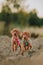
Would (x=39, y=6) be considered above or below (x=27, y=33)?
above

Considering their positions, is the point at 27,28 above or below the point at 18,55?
above

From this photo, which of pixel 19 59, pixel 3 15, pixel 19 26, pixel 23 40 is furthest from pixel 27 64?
pixel 3 15

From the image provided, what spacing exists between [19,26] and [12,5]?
0.60 feet

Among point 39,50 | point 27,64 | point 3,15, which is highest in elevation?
point 3,15

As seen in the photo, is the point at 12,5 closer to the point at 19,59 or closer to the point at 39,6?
the point at 39,6

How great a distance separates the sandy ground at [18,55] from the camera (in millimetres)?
1401

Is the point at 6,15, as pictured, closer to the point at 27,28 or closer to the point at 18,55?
the point at 27,28

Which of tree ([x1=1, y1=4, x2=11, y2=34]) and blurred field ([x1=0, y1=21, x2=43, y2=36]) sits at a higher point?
tree ([x1=1, y1=4, x2=11, y2=34])

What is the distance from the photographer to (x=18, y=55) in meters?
1.42

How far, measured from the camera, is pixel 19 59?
1416 mm

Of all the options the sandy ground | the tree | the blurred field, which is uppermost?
the tree

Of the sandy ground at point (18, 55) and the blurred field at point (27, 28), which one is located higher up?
the blurred field at point (27, 28)

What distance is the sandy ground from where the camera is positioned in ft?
4.60

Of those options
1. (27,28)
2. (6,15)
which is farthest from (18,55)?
(6,15)
